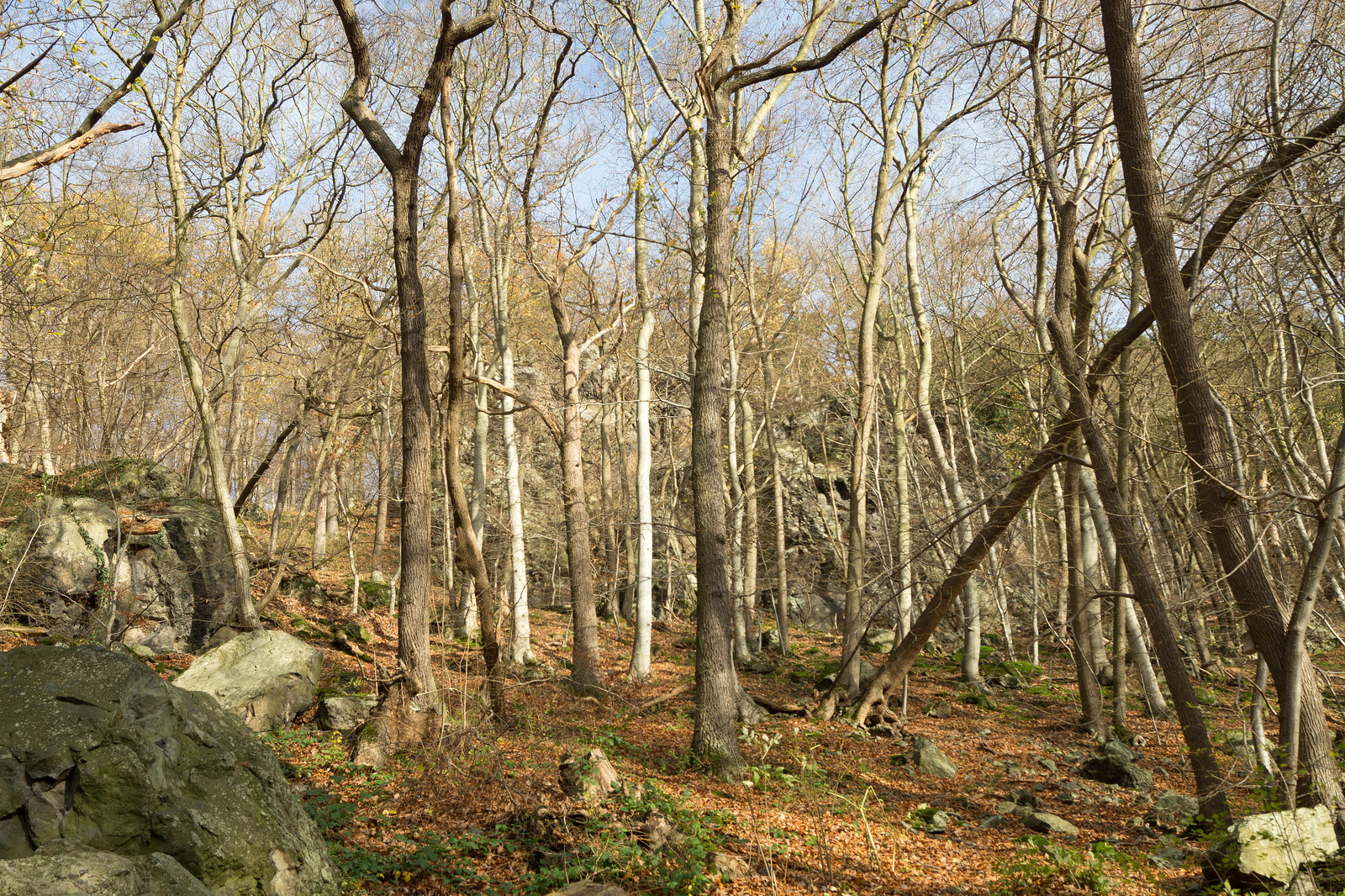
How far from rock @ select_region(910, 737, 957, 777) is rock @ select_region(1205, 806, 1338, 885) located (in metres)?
3.53

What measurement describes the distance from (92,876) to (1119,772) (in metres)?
9.65

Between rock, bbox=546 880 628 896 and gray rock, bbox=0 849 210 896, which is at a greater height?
gray rock, bbox=0 849 210 896

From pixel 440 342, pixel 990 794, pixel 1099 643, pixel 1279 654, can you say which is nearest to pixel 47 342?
pixel 440 342

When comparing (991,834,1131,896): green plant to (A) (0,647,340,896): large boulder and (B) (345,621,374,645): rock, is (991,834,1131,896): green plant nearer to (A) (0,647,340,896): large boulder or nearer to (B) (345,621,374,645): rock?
(A) (0,647,340,896): large boulder

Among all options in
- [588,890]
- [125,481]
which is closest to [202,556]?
[125,481]

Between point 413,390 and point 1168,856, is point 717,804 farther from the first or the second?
point 413,390

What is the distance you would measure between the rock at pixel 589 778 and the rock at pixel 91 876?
3461 mm

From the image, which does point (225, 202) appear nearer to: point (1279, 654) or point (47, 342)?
point (47, 342)

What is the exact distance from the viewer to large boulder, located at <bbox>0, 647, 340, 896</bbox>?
3.07 meters

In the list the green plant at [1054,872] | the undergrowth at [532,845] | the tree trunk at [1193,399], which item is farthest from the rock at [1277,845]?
the undergrowth at [532,845]

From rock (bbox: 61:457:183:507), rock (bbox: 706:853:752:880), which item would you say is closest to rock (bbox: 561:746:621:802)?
rock (bbox: 706:853:752:880)

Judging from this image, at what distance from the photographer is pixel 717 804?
21.2 ft

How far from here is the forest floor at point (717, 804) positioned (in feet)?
16.2

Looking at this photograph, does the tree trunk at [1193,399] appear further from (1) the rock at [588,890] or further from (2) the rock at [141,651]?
(2) the rock at [141,651]
